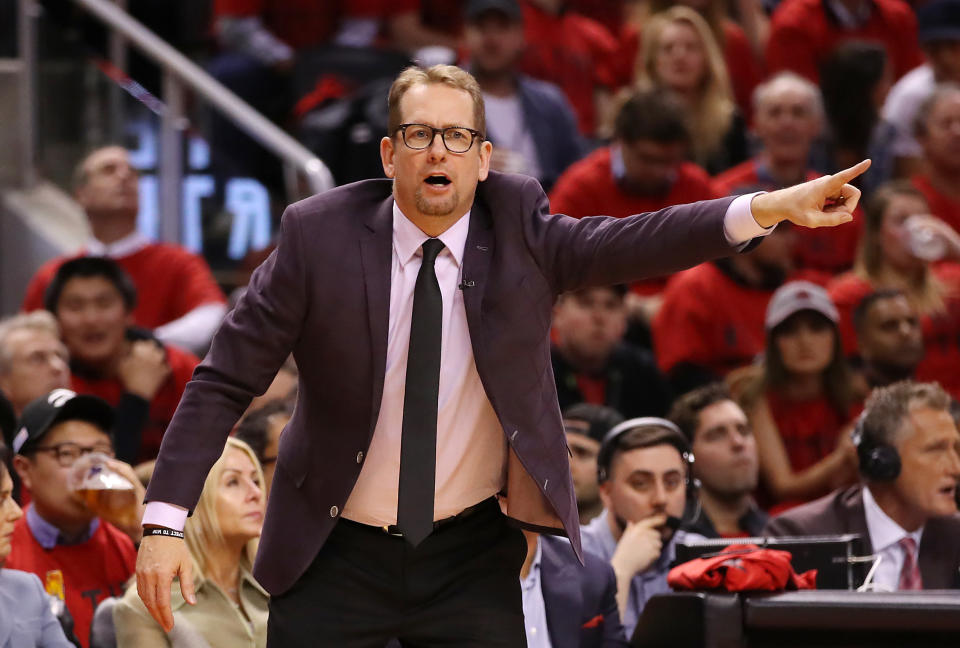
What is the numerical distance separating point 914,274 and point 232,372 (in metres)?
4.54

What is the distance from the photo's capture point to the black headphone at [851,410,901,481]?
5.29 metres

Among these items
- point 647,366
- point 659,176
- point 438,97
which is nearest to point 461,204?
point 438,97

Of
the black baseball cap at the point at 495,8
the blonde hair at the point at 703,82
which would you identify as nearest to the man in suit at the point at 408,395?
the black baseball cap at the point at 495,8

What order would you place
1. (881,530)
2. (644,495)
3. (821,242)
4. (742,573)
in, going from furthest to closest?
1. (821,242)
2. (644,495)
3. (881,530)
4. (742,573)

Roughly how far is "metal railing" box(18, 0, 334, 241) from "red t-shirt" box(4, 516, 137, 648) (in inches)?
95.8

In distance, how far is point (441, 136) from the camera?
319cm

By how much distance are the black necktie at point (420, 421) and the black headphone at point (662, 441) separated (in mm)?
2294

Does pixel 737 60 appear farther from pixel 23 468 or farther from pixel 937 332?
pixel 23 468

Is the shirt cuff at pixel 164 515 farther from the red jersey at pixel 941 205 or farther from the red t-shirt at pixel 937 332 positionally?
the red jersey at pixel 941 205

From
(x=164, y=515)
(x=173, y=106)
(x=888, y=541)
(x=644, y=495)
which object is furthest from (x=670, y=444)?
(x=173, y=106)

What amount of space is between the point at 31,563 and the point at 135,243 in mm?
2658

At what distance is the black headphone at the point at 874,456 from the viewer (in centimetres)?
529

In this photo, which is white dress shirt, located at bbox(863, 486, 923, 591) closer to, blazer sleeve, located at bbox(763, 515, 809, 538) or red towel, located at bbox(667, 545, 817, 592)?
blazer sleeve, located at bbox(763, 515, 809, 538)

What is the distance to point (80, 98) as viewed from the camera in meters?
8.01
